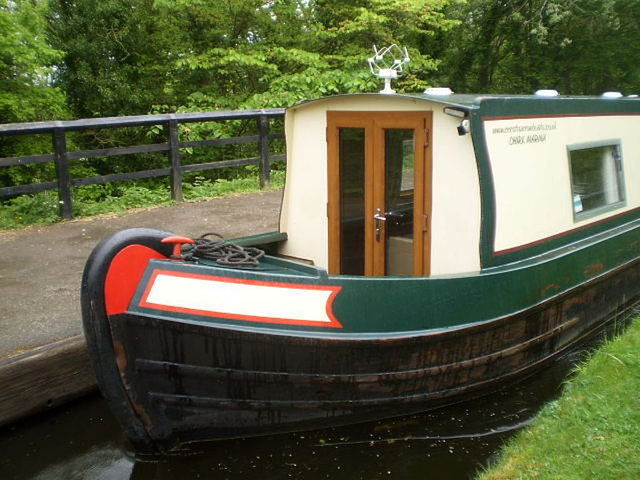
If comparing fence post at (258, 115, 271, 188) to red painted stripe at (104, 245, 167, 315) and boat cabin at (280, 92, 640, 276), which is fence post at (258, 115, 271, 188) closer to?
boat cabin at (280, 92, 640, 276)

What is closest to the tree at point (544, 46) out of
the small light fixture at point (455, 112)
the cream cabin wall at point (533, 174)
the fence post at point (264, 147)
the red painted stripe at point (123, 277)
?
the fence post at point (264, 147)

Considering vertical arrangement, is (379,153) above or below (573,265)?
above

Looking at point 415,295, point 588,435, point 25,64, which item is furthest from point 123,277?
point 25,64

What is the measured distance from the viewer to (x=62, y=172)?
27.5ft

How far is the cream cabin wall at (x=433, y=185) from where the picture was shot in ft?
15.3

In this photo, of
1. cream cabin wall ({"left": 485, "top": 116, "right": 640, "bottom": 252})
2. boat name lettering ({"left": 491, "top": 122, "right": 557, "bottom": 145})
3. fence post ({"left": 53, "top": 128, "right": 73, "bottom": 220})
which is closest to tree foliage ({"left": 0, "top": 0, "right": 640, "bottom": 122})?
fence post ({"left": 53, "top": 128, "right": 73, "bottom": 220})

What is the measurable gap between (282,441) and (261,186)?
687 cm

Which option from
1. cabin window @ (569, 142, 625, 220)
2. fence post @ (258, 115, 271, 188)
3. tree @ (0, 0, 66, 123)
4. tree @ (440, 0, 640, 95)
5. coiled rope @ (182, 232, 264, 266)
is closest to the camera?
coiled rope @ (182, 232, 264, 266)

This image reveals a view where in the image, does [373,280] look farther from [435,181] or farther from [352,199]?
[352,199]

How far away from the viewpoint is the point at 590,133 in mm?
6008

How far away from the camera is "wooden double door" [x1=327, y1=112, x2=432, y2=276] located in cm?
490

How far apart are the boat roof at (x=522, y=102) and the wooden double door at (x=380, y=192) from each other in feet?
0.69

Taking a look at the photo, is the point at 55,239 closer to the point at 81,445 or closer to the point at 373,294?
the point at 81,445

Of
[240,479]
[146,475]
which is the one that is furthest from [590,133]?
[146,475]
